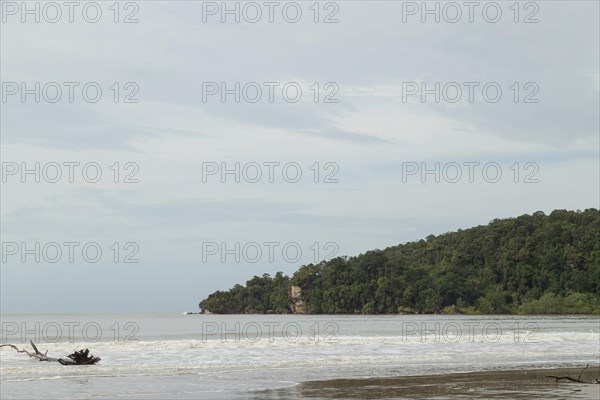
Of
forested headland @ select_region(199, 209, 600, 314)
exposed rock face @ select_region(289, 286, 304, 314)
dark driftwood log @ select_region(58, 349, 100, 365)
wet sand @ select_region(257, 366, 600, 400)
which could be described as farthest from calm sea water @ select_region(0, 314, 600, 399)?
exposed rock face @ select_region(289, 286, 304, 314)

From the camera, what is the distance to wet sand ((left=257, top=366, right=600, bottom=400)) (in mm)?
18656

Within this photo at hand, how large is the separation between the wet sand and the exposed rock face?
106914 millimetres

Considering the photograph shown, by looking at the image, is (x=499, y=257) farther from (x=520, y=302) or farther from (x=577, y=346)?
(x=577, y=346)

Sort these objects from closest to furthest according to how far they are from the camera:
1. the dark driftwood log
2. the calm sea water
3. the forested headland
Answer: the calm sea water
the dark driftwood log
the forested headland

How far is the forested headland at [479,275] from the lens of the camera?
114 metres

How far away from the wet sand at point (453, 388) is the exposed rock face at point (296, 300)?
351 ft

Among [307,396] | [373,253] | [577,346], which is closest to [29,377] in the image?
[307,396]

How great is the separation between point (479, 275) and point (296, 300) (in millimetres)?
30845

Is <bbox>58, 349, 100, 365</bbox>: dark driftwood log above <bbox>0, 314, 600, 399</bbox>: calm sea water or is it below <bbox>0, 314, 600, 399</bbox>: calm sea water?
above

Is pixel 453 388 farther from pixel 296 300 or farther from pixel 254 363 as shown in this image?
pixel 296 300

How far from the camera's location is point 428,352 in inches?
1325

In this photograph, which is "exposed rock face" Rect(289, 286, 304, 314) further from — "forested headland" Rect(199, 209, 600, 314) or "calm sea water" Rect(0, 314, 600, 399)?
"calm sea water" Rect(0, 314, 600, 399)

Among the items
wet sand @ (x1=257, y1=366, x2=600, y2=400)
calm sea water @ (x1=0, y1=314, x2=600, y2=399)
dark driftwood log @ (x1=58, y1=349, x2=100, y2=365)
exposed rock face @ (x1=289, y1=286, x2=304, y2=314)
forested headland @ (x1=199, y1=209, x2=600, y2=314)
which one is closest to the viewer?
wet sand @ (x1=257, y1=366, x2=600, y2=400)

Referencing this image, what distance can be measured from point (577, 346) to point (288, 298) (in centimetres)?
9831
